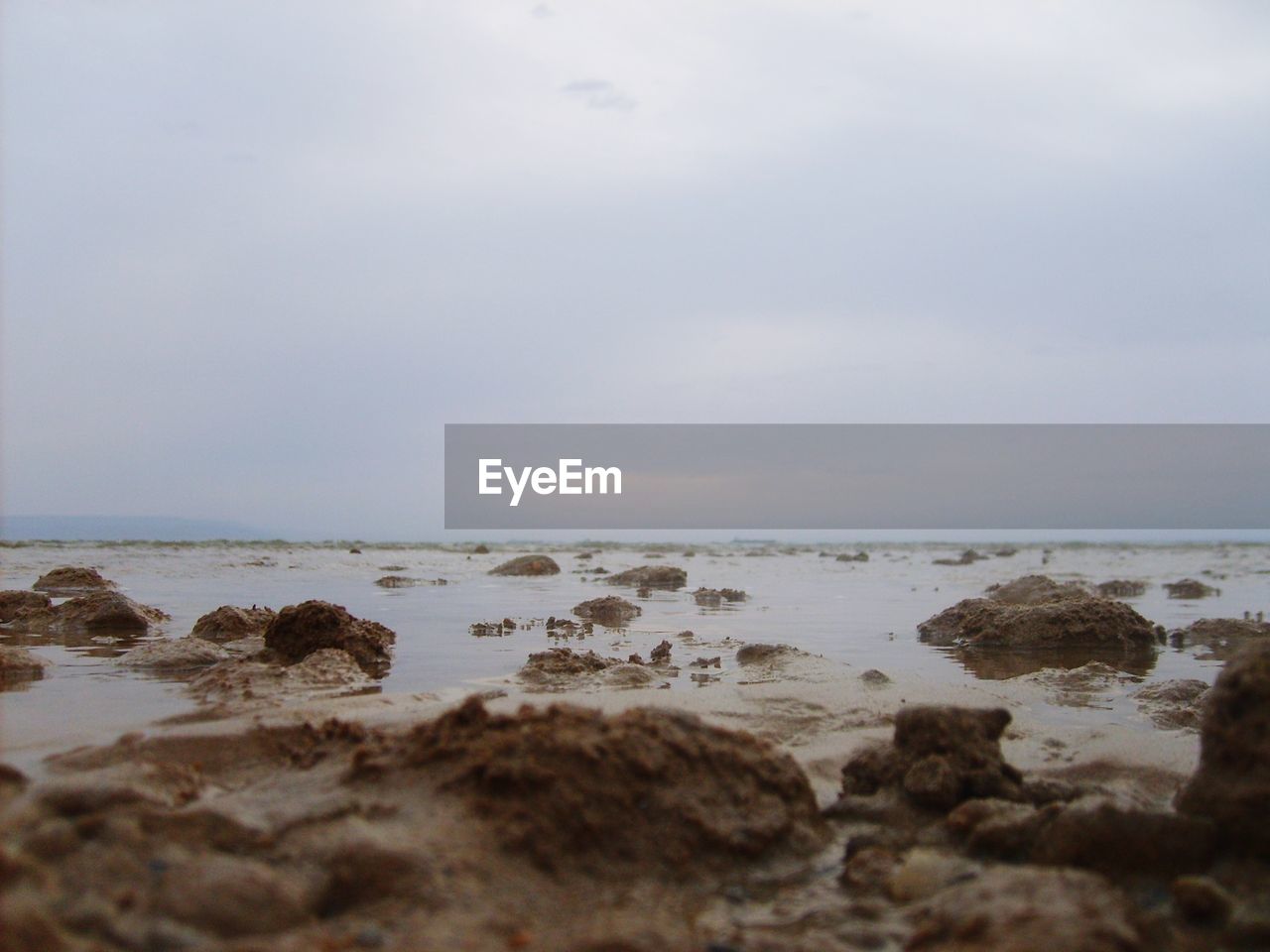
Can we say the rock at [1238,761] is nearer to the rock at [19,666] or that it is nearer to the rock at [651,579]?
the rock at [19,666]

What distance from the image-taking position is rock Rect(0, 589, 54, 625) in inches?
336

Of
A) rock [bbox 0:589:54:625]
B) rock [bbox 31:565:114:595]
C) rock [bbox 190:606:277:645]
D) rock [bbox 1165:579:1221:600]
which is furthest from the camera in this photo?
rock [bbox 1165:579:1221:600]

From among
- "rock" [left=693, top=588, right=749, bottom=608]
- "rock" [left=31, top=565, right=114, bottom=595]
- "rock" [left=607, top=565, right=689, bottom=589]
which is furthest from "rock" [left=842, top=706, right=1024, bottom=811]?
"rock" [left=607, top=565, right=689, bottom=589]

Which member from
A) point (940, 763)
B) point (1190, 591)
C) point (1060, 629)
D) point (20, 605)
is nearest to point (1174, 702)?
point (940, 763)

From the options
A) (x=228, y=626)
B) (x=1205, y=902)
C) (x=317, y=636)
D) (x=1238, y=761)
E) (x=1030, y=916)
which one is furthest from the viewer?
(x=228, y=626)

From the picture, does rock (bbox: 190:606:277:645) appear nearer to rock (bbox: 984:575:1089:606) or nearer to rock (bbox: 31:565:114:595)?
rock (bbox: 31:565:114:595)

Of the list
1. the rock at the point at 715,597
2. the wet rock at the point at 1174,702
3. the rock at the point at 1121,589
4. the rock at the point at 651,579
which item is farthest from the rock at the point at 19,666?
the rock at the point at 1121,589

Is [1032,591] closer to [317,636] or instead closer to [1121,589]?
[1121,589]

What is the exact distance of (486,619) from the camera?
9727 mm

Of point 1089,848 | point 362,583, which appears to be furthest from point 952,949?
point 362,583

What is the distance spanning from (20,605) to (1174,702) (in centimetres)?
964

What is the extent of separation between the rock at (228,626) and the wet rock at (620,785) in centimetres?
499

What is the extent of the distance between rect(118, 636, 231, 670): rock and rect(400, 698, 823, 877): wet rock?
3594mm

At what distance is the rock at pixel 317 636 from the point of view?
6.30 metres
